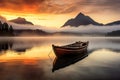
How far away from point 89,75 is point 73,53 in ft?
39.0

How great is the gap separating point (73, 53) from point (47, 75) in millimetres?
12420

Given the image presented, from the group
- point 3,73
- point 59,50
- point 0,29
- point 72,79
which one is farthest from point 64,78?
point 0,29

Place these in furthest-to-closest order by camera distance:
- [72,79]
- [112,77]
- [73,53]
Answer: [73,53] → [112,77] → [72,79]

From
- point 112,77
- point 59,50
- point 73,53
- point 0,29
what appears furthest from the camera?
point 0,29

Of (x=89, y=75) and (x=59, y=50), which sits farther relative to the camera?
(x=59, y=50)

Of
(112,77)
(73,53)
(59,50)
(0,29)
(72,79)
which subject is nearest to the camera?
(72,79)

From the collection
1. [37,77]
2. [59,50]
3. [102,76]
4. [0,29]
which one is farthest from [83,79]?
[0,29]

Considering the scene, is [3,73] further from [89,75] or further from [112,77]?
[112,77]

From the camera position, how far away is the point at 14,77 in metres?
18.4

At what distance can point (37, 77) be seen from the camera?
18.2 meters

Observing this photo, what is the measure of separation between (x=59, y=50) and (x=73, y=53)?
289 centimetres

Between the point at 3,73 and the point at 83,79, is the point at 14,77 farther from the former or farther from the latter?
the point at 83,79

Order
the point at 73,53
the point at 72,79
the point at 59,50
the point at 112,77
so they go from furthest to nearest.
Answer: the point at 73,53, the point at 59,50, the point at 112,77, the point at 72,79

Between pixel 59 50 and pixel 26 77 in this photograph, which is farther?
pixel 59 50
